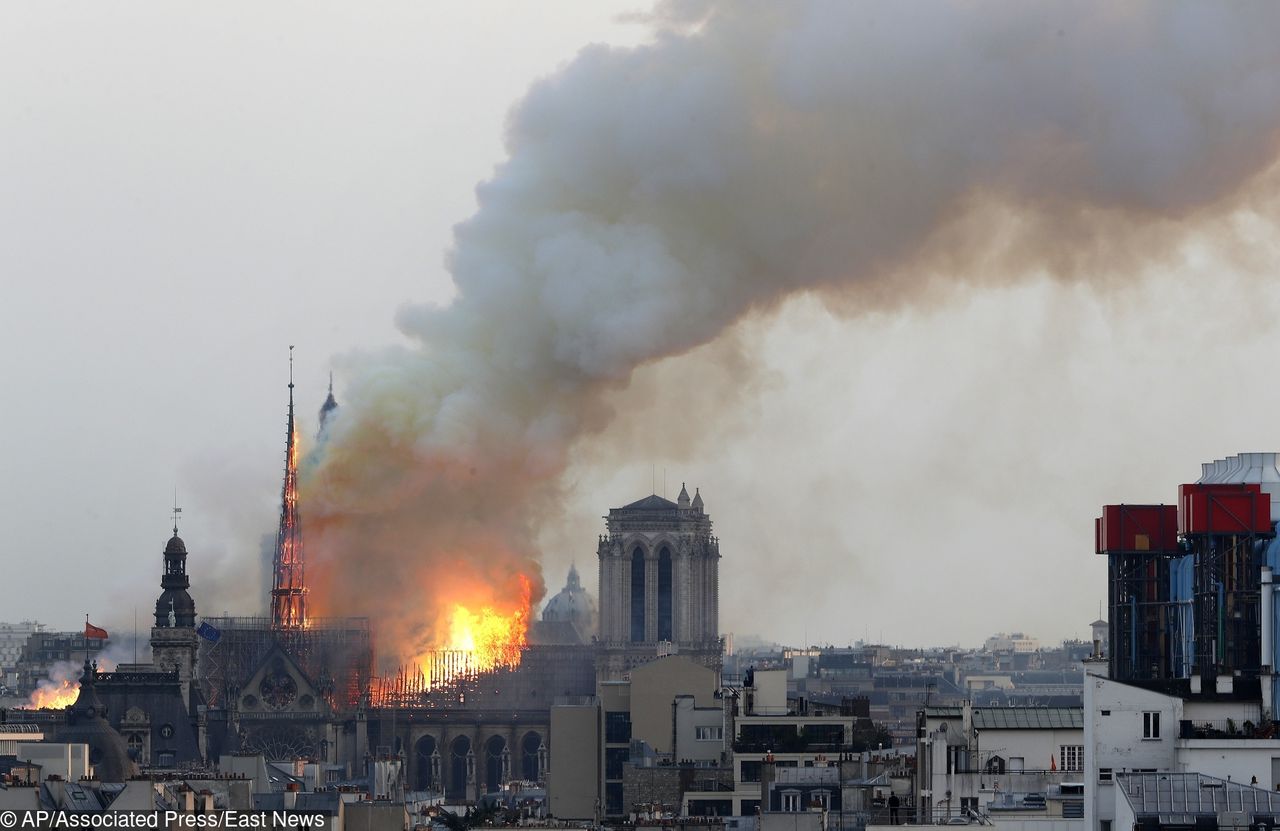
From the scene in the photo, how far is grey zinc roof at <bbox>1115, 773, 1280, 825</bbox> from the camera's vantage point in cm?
4694

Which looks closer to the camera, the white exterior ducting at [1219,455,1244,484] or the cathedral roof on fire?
the white exterior ducting at [1219,455,1244,484]

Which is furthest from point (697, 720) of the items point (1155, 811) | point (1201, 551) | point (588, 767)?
point (1155, 811)

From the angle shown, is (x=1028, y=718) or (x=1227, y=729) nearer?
(x=1227, y=729)

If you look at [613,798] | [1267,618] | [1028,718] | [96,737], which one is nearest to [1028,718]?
[1028,718]

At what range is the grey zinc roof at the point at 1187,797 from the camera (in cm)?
4694

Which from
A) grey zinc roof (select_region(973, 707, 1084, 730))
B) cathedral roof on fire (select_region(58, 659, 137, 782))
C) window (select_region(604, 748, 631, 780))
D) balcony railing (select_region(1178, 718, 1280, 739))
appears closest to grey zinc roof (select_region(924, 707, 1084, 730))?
grey zinc roof (select_region(973, 707, 1084, 730))

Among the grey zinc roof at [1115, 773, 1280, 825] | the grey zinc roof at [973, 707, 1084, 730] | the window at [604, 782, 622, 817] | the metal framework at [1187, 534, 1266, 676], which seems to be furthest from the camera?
the window at [604, 782, 622, 817]

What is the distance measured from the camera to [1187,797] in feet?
155

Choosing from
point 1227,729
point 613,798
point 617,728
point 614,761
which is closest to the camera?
point 1227,729

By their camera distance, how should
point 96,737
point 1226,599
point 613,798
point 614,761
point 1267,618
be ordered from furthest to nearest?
point 96,737 → point 614,761 → point 613,798 → point 1226,599 → point 1267,618

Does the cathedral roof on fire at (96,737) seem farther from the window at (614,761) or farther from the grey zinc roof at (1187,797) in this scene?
→ the grey zinc roof at (1187,797)

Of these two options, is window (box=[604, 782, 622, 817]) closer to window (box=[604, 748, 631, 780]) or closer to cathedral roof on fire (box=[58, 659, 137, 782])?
window (box=[604, 748, 631, 780])

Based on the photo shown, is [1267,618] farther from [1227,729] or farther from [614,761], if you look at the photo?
[614,761]

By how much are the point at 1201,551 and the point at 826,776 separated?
35.4 feet
